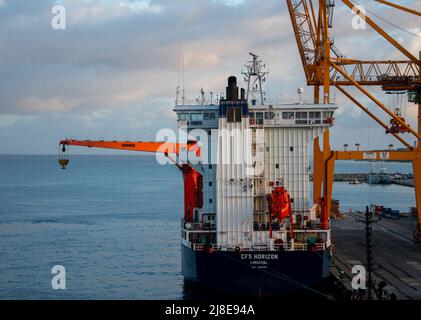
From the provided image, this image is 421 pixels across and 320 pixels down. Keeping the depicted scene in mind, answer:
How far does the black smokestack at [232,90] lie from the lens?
1303 inches

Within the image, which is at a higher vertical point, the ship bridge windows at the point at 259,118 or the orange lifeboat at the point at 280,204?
the ship bridge windows at the point at 259,118

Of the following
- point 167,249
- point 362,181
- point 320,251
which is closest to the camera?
point 320,251

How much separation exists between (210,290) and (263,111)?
385 inches

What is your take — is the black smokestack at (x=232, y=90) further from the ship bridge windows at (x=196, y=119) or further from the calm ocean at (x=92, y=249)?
the calm ocean at (x=92, y=249)

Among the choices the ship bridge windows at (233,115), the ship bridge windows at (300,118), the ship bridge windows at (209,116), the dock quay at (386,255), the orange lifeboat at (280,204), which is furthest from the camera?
the ship bridge windows at (300,118)

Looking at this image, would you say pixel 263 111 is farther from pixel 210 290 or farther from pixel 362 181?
pixel 362 181

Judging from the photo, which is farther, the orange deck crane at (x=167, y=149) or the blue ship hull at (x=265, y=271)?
the orange deck crane at (x=167, y=149)

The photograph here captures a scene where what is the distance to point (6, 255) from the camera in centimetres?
4734

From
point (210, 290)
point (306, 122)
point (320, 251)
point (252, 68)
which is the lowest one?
point (210, 290)

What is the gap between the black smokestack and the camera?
3309cm

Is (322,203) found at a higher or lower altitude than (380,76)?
lower

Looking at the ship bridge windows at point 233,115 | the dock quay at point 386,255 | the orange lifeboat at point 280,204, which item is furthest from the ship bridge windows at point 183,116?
the dock quay at point 386,255

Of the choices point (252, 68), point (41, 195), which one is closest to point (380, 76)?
point (252, 68)

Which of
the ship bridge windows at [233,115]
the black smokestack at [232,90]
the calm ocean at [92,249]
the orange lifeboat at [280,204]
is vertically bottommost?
the calm ocean at [92,249]
